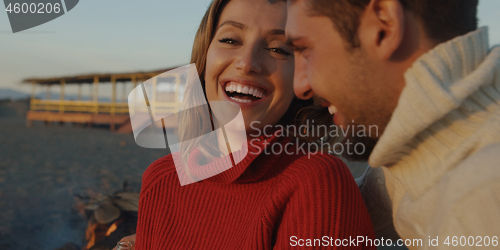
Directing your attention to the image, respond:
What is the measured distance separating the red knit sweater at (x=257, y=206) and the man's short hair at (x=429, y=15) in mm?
622

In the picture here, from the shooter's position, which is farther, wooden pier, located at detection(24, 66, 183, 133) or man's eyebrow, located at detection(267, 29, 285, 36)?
wooden pier, located at detection(24, 66, 183, 133)

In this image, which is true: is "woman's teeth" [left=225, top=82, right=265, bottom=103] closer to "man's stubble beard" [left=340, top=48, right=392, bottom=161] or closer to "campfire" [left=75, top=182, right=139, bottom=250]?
"man's stubble beard" [left=340, top=48, right=392, bottom=161]

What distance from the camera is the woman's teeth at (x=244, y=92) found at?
1.66 metres

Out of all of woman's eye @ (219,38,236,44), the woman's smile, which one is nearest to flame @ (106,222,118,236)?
the woman's smile

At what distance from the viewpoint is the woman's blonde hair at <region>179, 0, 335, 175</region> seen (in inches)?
70.7

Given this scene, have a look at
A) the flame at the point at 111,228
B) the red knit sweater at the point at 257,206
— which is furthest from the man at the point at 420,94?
the flame at the point at 111,228

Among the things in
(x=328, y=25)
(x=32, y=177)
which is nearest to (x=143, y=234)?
(x=328, y=25)

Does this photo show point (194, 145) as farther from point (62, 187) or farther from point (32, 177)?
point (32, 177)

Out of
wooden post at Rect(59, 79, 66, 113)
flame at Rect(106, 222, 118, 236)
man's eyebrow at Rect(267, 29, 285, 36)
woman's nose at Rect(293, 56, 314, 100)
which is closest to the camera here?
woman's nose at Rect(293, 56, 314, 100)

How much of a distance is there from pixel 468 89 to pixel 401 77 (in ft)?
0.69

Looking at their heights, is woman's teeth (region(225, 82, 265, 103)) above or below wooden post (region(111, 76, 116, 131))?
above

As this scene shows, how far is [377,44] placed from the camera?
3.30 feet

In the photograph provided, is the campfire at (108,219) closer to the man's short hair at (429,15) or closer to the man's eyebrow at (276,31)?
the man's eyebrow at (276,31)

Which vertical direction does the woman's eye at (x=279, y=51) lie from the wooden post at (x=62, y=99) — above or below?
above
